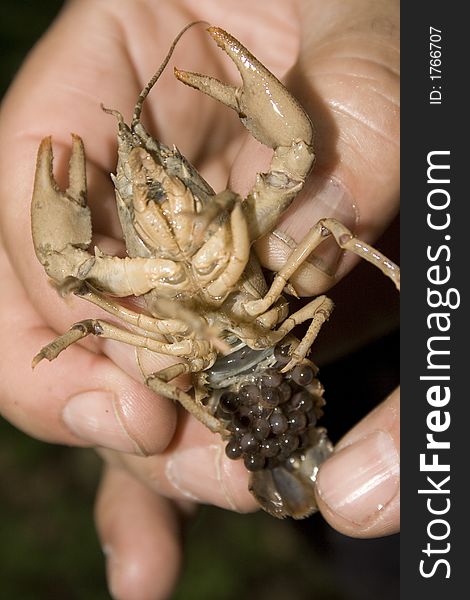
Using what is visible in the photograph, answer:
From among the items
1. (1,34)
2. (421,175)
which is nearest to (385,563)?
(421,175)

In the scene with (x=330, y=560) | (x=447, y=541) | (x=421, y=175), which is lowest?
(x=330, y=560)

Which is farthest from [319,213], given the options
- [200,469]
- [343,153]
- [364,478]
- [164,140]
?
[200,469]

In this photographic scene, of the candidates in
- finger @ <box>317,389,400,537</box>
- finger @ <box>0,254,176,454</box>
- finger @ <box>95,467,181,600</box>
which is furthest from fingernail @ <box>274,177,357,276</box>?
finger @ <box>95,467,181,600</box>

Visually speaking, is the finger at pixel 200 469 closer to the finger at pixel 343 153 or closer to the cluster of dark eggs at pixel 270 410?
the cluster of dark eggs at pixel 270 410

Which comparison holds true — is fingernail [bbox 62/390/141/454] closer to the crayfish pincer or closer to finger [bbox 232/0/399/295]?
the crayfish pincer

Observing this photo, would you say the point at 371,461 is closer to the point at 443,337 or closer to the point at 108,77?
the point at 443,337

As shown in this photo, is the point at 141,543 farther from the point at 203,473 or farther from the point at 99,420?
the point at 99,420

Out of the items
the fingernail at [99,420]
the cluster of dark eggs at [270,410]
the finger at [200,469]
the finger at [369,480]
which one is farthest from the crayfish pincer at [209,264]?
the finger at [200,469]
